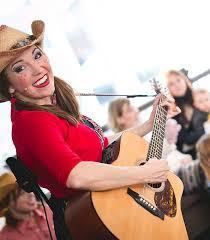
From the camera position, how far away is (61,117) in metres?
1.76

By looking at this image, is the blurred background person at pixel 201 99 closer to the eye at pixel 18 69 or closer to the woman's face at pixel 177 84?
the woman's face at pixel 177 84

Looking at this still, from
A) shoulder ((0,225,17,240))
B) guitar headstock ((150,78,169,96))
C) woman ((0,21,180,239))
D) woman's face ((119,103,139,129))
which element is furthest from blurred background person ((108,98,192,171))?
woman ((0,21,180,239))

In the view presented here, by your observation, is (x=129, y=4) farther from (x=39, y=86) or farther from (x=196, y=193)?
(x=39, y=86)

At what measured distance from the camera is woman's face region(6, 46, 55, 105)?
5.87 feet

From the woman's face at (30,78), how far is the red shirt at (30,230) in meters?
1.52

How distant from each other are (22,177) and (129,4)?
2455 millimetres

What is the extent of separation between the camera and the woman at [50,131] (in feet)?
5.23

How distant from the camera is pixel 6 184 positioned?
310 cm

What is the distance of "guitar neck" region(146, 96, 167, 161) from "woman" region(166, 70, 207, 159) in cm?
156

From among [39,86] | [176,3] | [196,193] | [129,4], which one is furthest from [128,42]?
[39,86]

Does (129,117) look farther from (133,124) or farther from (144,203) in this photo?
(144,203)

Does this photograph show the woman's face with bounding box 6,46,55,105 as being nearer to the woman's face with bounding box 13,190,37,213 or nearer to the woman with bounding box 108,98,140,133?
the woman's face with bounding box 13,190,37,213

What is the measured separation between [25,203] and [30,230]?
0.20 metres

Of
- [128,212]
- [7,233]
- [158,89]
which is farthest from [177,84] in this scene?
[128,212]
